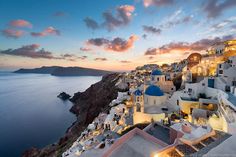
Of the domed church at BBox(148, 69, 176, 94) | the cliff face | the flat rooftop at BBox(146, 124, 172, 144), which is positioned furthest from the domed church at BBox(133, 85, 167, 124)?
the cliff face

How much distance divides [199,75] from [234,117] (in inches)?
582

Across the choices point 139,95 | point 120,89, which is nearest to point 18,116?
point 120,89

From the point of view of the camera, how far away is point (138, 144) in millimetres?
9242

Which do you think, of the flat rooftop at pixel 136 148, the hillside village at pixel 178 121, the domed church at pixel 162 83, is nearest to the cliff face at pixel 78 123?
the hillside village at pixel 178 121

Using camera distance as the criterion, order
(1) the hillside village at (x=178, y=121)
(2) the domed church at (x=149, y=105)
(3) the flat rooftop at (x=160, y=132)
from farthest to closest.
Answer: (2) the domed church at (x=149, y=105)
(3) the flat rooftop at (x=160, y=132)
(1) the hillside village at (x=178, y=121)

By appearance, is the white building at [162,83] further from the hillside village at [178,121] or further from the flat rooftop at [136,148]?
the flat rooftop at [136,148]

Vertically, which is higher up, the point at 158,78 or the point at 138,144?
the point at 158,78

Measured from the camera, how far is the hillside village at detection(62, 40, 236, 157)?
6.52 metres

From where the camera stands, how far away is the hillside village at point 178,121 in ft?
21.4

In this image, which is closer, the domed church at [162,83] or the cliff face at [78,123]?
the domed church at [162,83]

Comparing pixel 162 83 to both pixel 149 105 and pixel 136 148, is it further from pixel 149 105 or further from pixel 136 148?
pixel 136 148

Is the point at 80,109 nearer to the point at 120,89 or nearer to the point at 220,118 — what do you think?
the point at 120,89

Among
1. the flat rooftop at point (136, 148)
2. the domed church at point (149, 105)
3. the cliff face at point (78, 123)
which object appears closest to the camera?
the flat rooftop at point (136, 148)

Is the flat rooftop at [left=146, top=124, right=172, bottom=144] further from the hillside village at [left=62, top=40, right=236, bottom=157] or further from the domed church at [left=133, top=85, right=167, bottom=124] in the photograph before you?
the domed church at [left=133, top=85, right=167, bottom=124]
